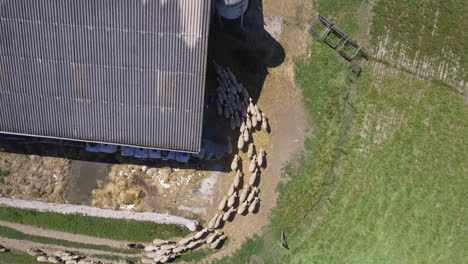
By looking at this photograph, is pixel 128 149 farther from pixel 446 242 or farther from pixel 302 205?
pixel 446 242

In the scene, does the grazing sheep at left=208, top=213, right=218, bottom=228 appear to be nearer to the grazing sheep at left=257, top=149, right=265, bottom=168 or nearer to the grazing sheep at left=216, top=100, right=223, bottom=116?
the grazing sheep at left=257, top=149, right=265, bottom=168

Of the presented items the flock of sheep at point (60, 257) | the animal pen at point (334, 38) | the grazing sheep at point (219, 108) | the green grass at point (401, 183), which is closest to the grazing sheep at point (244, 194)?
the grazing sheep at point (219, 108)

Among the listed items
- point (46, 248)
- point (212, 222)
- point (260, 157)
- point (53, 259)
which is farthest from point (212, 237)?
point (46, 248)

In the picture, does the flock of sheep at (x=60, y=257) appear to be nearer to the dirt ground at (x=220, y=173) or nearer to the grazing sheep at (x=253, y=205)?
the dirt ground at (x=220, y=173)

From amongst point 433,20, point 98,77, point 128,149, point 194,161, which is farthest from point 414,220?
point 98,77

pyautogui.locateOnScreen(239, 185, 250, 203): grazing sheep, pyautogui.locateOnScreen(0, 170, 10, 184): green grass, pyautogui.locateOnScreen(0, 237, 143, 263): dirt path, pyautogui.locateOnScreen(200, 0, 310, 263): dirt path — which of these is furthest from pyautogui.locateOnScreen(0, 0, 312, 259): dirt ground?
pyautogui.locateOnScreen(0, 237, 143, 263): dirt path

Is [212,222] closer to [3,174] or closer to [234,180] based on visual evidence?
[234,180]
